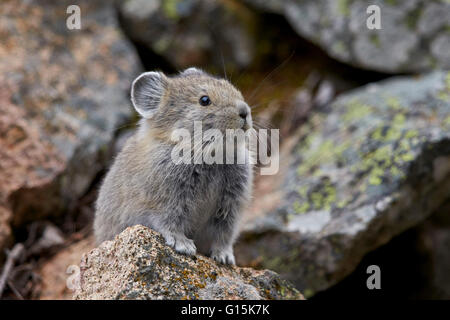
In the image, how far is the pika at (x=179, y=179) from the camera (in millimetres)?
5559

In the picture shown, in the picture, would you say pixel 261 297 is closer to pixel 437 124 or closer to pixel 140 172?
pixel 140 172

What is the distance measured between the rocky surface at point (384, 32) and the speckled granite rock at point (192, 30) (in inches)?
50.4

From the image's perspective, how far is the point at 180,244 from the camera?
5258 mm

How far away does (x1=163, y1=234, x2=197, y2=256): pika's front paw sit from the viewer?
17.1 ft

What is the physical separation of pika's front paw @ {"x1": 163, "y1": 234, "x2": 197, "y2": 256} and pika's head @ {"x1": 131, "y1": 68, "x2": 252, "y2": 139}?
1.23m

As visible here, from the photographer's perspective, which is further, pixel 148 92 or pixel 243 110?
pixel 148 92

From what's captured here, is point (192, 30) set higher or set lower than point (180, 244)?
higher

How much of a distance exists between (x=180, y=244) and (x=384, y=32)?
6.38m

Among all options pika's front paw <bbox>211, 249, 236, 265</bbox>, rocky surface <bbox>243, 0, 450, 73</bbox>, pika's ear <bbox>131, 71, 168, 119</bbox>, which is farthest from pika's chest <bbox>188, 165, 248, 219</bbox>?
rocky surface <bbox>243, 0, 450, 73</bbox>

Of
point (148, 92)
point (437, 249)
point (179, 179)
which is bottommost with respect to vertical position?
point (437, 249)

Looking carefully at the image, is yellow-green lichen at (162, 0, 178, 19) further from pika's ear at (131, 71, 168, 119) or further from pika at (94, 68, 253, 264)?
pika's ear at (131, 71, 168, 119)

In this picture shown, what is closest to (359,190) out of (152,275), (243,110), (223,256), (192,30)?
(223,256)

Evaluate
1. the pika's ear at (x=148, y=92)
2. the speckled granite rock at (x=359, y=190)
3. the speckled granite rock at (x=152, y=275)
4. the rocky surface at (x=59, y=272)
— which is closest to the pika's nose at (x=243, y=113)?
the pika's ear at (x=148, y=92)

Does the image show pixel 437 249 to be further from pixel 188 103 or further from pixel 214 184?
pixel 188 103
